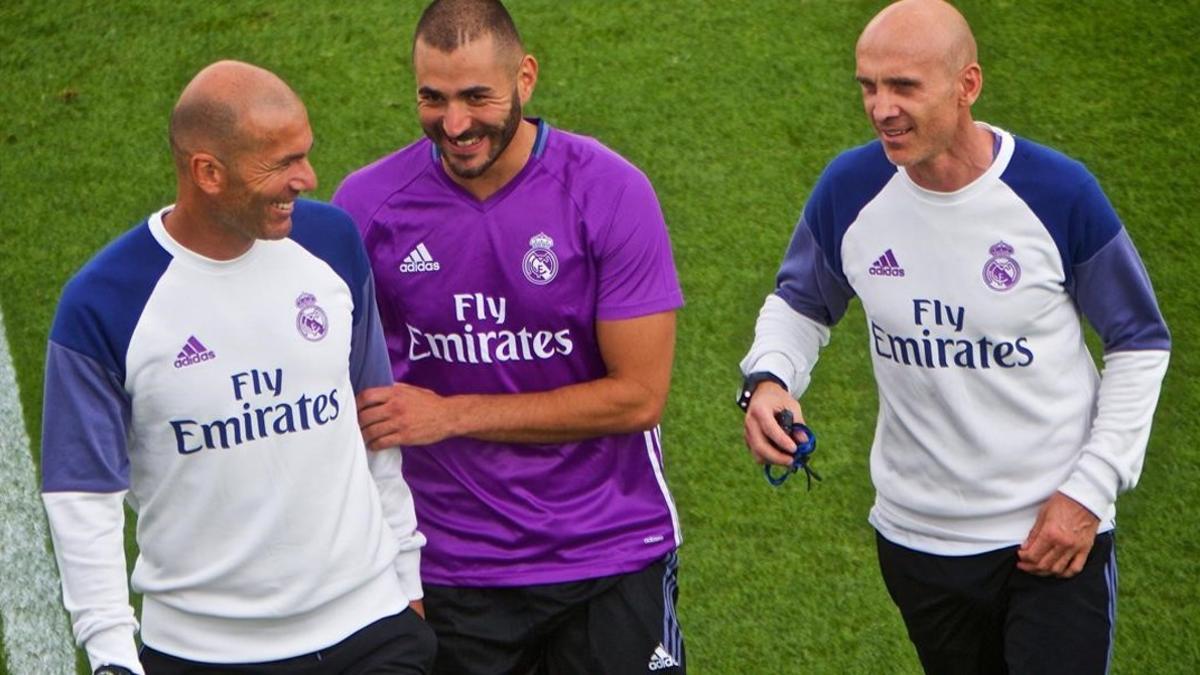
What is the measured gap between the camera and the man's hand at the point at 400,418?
4215mm

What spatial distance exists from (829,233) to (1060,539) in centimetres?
85

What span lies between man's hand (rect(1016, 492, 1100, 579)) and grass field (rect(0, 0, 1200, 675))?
1824 mm

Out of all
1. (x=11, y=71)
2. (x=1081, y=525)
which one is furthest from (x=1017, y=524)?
(x=11, y=71)

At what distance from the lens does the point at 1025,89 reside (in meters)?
7.83

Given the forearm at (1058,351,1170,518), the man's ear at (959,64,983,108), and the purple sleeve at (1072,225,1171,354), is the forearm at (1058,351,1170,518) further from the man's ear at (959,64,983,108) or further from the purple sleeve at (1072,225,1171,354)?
the man's ear at (959,64,983,108)

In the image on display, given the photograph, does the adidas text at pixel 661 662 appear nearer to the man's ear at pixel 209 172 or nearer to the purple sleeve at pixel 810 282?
the purple sleeve at pixel 810 282

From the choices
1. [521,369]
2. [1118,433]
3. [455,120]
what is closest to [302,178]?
[455,120]

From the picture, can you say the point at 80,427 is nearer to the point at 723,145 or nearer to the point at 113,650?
the point at 113,650

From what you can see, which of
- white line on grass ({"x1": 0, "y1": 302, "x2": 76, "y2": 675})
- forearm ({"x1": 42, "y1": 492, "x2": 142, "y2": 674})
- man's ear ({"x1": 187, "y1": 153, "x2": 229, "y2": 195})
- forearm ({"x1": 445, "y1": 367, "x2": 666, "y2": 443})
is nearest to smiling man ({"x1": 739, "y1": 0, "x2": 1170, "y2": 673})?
forearm ({"x1": 445, "y1": 367, "x2": 666, "y2": 443})

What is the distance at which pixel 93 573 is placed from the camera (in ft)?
12.4

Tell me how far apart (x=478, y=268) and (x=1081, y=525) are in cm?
138

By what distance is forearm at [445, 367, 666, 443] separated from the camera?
14.2 feet

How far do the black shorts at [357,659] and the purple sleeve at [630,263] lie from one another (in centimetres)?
80

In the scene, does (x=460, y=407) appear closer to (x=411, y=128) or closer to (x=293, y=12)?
(x=411, y=128)
